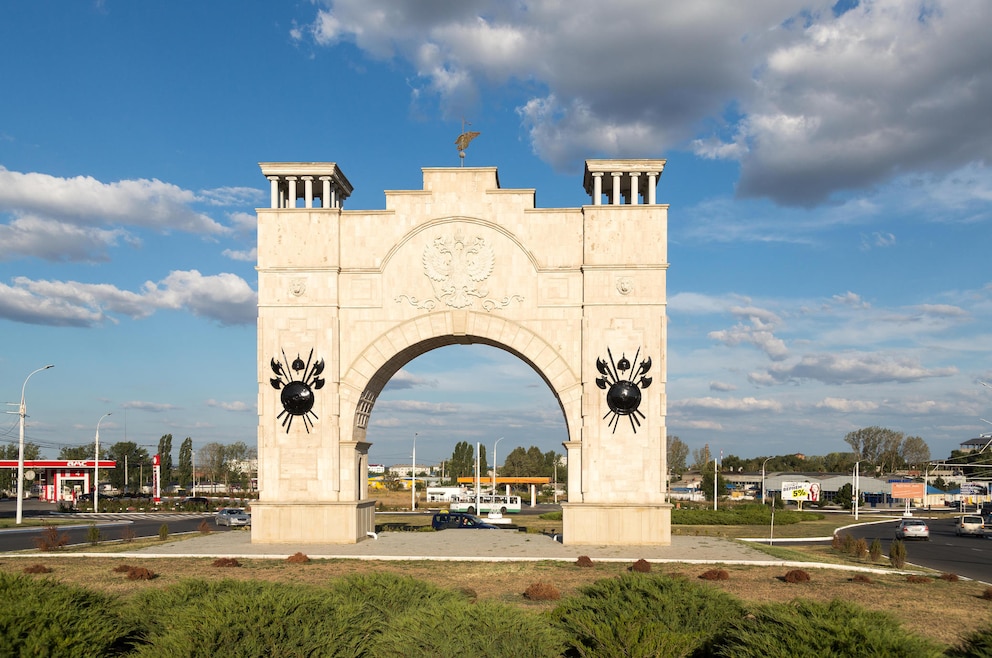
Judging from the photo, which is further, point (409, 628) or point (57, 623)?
point (57, 623)

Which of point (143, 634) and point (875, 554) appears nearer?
point (143, 634)

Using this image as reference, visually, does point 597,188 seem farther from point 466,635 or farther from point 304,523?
point 466,635

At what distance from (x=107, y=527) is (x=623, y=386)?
3752 centimetres

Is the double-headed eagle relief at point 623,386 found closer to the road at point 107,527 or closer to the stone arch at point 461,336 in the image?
the stone arch at point 461,336

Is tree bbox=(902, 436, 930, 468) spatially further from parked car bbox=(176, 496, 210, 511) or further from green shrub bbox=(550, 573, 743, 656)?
green shrub bbox=(550, 573, 743, 656)

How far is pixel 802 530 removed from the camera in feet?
171

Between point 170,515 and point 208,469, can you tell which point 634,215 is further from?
point 208,469

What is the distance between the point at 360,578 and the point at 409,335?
1873 centimetres

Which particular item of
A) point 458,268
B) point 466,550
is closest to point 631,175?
point 458,268

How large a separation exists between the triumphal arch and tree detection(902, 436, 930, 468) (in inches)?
5350

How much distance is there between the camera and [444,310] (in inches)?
1286

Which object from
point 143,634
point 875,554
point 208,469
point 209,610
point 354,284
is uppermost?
point 354,284

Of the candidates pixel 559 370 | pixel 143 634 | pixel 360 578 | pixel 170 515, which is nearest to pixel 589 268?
pixel 559 370

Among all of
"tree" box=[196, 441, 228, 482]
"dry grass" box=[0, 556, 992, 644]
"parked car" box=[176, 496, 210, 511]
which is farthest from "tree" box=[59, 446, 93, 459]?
"dry grass" box=[0, 556, 992, 644]
